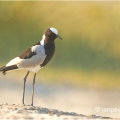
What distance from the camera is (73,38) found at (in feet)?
47.7

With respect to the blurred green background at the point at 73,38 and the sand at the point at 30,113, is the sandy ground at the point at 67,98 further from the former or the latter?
the sand at the point at 30,113

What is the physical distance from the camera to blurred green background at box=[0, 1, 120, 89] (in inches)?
511

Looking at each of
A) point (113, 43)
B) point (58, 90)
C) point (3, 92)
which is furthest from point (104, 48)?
point (3, 92)

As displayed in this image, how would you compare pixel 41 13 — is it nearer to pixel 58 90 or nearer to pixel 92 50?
pixel 92 50

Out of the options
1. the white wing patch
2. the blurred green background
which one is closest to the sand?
the white wing patch

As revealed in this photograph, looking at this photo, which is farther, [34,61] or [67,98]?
[67,98]

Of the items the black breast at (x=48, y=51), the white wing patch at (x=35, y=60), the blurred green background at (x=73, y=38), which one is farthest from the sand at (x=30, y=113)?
the blurred green background at (x=73, y=38)

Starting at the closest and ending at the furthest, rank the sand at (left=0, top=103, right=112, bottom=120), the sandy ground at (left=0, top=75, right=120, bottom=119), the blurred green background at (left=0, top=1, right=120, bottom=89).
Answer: the sand at (left=0, top=103, right=112, bottom=120) < the sandy ground at (left=0, top=75, right=120, bottom=119) < the blurred green background at (left=0, top=1, right=120, bottom=89)

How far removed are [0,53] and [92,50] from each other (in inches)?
109

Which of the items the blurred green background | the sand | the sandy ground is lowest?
the sand

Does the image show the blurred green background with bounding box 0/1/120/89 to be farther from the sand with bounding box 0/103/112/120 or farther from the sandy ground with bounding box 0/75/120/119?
the sand with bounding box 0/103/112/120

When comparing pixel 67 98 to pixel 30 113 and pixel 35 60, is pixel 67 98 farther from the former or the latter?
pixel 30 113

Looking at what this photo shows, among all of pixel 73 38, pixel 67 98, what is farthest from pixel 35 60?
pixel 73 38

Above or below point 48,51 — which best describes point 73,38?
above
